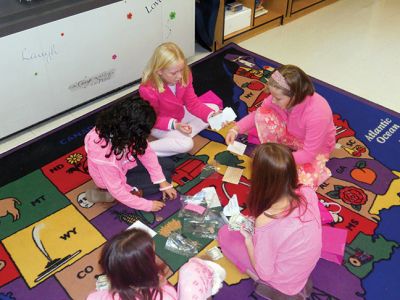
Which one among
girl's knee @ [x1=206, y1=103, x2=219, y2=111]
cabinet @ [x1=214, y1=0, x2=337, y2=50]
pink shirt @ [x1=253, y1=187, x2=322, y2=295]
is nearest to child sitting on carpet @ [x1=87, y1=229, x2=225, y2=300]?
pink shirt @ [x1=253, y1=187, x2=322, y2=295]

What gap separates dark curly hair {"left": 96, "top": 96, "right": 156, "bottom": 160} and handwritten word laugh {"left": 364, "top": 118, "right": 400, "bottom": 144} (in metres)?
1.74

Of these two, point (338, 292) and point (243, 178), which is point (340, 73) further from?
point (338, 292)

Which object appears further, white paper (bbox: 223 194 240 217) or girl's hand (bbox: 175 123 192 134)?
girl's hand (bbox: 175 123 192 134)

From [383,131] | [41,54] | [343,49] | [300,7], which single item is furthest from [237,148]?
[300,7]

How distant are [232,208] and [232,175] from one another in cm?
33

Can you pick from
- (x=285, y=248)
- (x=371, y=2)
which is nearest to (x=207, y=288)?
(x=285, y=248)

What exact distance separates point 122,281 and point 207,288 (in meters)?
0.47

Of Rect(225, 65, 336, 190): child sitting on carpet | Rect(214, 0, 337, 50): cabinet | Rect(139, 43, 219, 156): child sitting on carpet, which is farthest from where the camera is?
Rect(214, 0, 337, 50): cabinet

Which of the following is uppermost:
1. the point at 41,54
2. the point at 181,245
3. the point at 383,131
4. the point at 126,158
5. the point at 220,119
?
the point at 41,54

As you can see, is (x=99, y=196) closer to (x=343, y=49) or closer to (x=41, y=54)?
(x=41, y=54)

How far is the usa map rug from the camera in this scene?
2.20 meters

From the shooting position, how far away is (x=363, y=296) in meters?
2.13

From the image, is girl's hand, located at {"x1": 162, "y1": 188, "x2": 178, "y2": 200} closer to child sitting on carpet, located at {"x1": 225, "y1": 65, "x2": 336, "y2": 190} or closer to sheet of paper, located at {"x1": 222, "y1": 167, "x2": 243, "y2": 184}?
sheet of paper, located at {"x1": 222, "y1": 167, "x2": 243, "y2": 184}

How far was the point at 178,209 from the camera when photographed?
258 cm
